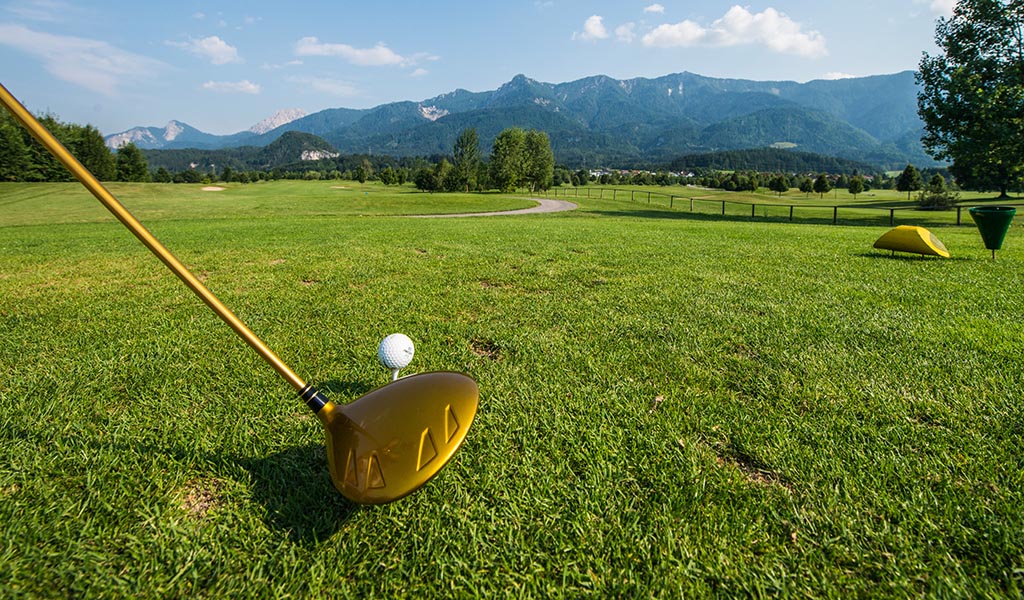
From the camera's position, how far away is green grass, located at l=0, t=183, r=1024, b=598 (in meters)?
1.84

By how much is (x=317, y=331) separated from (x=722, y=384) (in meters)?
3.96

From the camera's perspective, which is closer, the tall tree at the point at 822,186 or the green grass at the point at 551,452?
the green grass at the point at 551,452

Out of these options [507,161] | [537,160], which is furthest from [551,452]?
[537,160]

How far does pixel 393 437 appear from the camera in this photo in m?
2.15

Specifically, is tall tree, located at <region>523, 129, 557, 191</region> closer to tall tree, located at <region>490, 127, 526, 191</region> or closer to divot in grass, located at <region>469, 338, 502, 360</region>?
tall tree, located at <region>490, 127, 526, 191</region>

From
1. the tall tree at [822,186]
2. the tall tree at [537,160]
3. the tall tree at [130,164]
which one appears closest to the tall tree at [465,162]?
the tall tree at [537,160]

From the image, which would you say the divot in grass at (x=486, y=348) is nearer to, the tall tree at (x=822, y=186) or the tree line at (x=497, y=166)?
the tree line at (x=497, y=166)

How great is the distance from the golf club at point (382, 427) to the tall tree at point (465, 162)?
8160cm

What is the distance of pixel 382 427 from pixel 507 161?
3087 inches

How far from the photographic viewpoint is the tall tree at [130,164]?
79312 millimetres

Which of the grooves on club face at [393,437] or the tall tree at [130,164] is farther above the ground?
the tall tree at [130,164]

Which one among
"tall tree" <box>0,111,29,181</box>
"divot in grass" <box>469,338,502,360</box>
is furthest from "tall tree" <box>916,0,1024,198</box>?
"tall tree" <box>0,111,29,181</box>

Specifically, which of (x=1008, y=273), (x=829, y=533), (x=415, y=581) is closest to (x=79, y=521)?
(x=415, y=581)

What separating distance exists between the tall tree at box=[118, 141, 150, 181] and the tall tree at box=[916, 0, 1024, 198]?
109 meters
